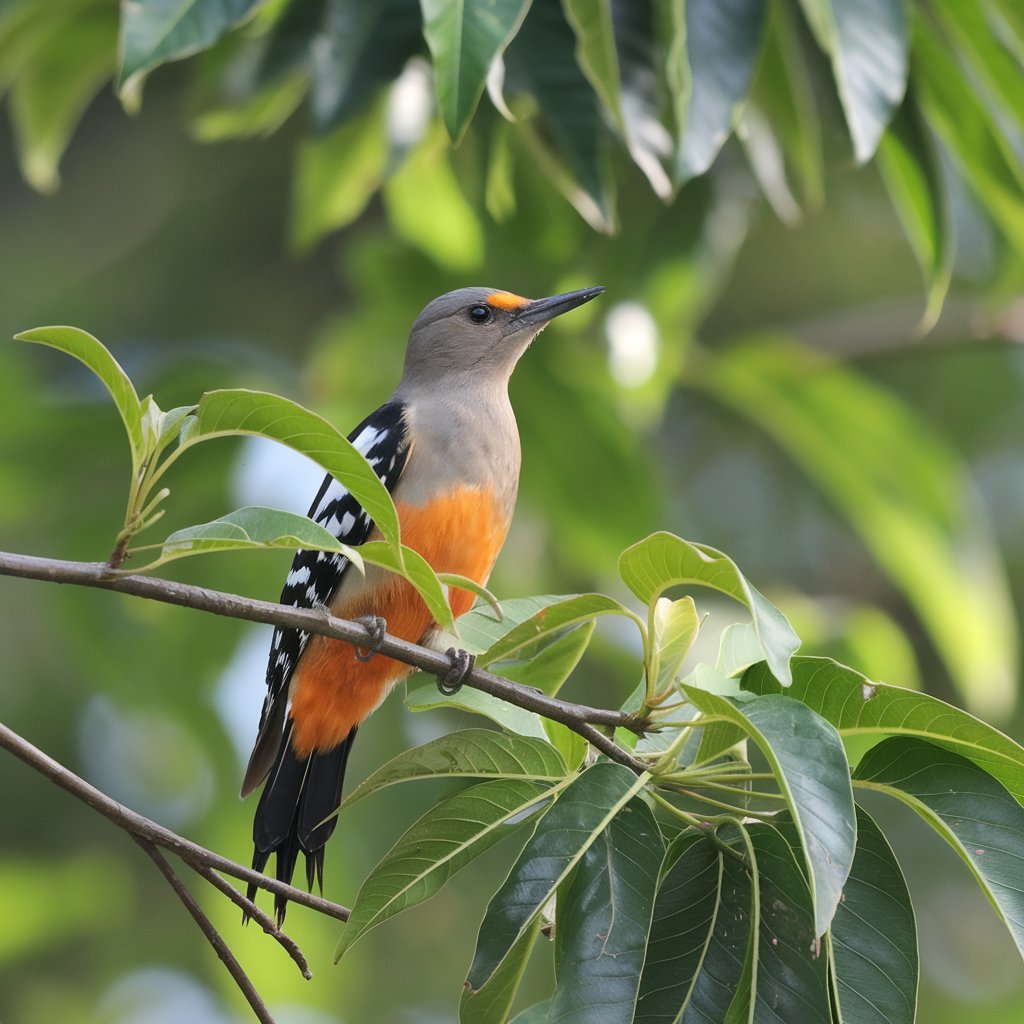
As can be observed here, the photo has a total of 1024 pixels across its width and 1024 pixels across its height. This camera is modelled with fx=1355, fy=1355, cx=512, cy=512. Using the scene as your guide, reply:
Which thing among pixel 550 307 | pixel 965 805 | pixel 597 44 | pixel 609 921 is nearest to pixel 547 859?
pixel 609 921

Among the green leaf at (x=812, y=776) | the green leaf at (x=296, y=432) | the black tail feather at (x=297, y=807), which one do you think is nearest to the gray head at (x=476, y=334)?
the black tail feather at (x=297, y=807)

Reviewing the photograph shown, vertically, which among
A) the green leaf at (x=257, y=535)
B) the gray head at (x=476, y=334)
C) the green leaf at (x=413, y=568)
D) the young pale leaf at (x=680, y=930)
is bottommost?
the young pale leaf at (x=680, y=930)

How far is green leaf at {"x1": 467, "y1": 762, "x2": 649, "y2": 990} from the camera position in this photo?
241 centimetres

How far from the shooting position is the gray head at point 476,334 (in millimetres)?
4984

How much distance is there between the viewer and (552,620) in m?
A: 2.56

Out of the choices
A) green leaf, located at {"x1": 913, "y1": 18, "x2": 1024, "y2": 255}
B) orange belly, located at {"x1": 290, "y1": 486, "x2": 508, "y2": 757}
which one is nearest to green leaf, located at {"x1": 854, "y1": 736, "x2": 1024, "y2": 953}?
orange belly, located at {"x1": 290, "y1": 486, "x2": 508, "y2": 757}

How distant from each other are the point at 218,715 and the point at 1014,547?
7424 mm

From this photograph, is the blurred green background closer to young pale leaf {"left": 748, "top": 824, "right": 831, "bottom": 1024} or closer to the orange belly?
the orange belly

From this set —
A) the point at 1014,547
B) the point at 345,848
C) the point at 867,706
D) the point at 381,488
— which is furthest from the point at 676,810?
the point at 1014,547

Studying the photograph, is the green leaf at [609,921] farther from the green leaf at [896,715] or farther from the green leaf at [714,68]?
the green leaf at [714,68]

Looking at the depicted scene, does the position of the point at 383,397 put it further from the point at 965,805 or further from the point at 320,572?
the point at 965,805

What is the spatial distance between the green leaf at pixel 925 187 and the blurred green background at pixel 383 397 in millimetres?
593

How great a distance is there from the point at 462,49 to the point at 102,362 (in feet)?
3.51

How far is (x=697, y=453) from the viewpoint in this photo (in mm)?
11438
